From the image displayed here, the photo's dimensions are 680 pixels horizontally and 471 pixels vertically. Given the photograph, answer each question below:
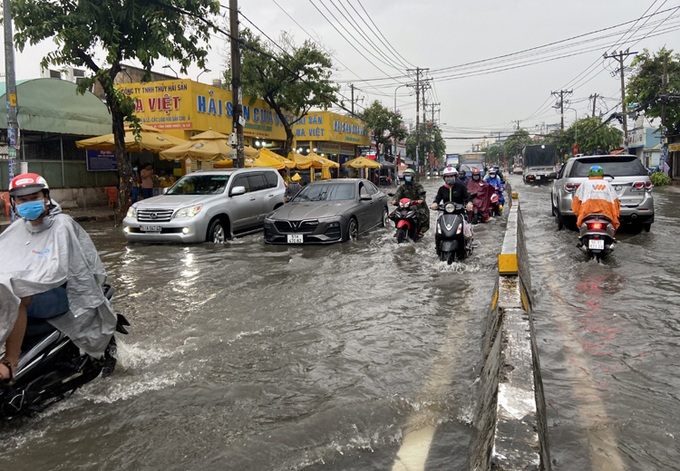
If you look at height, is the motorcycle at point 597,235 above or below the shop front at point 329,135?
below

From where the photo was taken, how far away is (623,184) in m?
10.8

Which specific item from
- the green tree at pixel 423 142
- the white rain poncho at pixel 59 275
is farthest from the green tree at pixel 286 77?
the green tree at pixel 423 142

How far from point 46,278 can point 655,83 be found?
39.5m

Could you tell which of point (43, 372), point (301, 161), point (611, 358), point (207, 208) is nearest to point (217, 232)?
point (207, 208)

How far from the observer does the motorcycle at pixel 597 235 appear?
26.3 feet

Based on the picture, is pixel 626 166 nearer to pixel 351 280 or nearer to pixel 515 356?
pixel 351 280

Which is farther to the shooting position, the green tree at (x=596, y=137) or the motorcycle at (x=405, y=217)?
the green tree at (x=596, y=137)

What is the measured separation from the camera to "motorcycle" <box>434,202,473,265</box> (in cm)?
837

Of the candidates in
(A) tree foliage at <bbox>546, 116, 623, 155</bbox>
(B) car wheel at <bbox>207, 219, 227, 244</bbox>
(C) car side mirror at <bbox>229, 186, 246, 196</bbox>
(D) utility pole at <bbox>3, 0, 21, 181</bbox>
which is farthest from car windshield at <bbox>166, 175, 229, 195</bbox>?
(A) tree foliage at <bbox>546, 116, 623, 155</bbox>

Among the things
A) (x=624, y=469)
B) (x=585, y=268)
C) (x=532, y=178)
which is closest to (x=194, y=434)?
(x=624, y=469)

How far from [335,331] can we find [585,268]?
4599 millimetres

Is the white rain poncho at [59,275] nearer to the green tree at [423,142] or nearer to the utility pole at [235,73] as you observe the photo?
the utility pole at [235,73]

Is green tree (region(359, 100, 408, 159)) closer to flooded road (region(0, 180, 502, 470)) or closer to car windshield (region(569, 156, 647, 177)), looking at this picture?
car windshield (region(569, 156, 647, 177))

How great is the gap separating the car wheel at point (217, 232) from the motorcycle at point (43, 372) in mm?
7213
